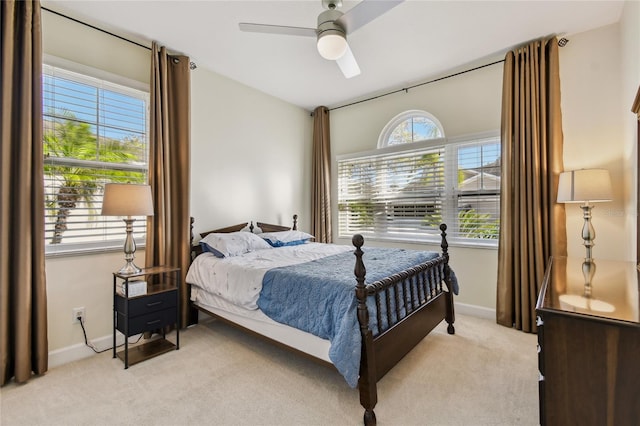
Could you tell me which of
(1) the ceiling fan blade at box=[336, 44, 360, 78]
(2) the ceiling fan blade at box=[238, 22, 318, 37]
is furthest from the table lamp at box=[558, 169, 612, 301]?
(2) the ceiling fan blade at box=[238, 22, 318, 37]

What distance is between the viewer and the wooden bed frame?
67.3 inches

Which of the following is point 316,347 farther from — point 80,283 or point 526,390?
point 80,283

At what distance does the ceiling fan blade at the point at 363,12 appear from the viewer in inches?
69.9

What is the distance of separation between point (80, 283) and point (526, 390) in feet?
11.4

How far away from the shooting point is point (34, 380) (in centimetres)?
214

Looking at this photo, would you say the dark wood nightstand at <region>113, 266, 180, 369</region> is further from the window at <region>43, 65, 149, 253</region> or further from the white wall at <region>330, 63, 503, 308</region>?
the white wall at <region>330, 63, 503, 308</region>

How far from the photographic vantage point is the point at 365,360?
170 centimetres

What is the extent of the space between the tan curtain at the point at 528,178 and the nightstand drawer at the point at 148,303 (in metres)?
3.21

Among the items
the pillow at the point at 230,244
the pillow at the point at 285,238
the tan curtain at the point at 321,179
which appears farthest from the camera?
the tan curtain at the point at 321,179

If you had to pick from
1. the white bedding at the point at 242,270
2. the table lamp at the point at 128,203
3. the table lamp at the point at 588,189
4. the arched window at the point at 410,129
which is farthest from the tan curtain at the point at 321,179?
the table lamp at the point at 588,189

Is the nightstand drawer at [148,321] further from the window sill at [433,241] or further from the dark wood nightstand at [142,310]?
the window sill at [433,241]

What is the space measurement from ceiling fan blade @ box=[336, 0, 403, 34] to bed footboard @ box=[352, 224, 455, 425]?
4.57ft

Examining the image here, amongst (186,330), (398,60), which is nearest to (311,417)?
(186,330)

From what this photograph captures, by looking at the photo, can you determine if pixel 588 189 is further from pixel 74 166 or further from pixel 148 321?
pixel 74 166
